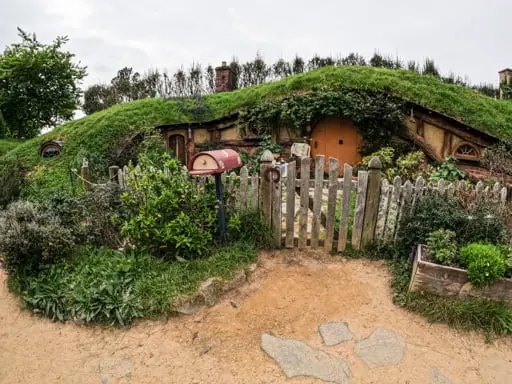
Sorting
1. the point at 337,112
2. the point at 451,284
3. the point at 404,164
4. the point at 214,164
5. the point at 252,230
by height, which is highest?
the point at 337,112

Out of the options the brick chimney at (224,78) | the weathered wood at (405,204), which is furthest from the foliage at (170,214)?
the brick chimney at (224,78)

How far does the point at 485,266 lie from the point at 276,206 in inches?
97.0

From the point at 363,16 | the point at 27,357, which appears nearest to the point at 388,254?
the point at 27,357

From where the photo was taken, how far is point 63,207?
4574mm

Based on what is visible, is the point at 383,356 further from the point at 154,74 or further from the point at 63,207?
the point at 154,74

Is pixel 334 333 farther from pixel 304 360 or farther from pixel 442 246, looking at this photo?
pixel 442 246

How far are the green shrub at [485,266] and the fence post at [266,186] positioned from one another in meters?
2.42

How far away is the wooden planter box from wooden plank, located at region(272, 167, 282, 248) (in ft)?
6.07

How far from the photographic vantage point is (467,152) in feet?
29.6

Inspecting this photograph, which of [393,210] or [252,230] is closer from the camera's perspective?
[393,210]

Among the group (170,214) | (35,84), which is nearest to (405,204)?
(170,214)

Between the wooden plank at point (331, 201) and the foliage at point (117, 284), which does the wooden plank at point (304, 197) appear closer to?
the wooden plank at point (331, 201)

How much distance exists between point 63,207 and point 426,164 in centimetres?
922

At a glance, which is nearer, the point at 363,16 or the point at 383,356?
the point at 383,356
